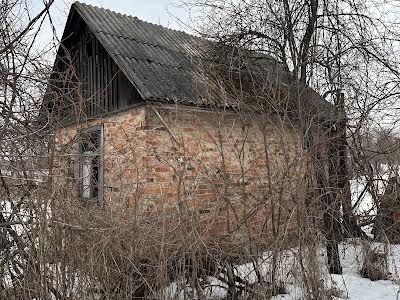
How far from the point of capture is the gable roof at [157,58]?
6266 millimetres

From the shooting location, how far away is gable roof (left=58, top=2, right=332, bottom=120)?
6.27m

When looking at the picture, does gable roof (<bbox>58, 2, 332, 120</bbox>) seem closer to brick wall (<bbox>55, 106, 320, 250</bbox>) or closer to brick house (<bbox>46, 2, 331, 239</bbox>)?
brick house (<bbox>46, 2, 331, 239</bbox>)

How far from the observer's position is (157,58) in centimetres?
739

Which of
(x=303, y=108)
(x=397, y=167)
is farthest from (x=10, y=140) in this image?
(x=397, y=167)

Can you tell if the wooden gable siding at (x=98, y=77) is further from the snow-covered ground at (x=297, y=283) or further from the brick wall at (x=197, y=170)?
the snow-covered ground at (x=297, y=283)

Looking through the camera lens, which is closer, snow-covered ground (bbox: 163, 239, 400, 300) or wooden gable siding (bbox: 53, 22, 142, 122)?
A: snow-covered ground (bbox: 163, 239, 400, 300)

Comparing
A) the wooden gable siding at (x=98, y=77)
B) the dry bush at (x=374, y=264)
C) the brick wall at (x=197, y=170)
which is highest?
the wooden gable siding at (x=98, y=77)

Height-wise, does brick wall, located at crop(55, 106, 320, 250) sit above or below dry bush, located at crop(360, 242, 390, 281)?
above

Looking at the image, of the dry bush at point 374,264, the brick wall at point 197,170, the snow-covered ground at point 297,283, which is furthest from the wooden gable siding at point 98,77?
the dry bush at point 374,264

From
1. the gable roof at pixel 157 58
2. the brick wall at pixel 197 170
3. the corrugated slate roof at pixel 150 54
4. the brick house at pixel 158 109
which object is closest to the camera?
the brick wall at pixel 197 170

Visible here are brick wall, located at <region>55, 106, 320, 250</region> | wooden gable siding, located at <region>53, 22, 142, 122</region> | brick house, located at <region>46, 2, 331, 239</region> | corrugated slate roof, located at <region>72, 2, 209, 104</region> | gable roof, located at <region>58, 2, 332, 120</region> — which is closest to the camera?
brick wall, located at <region>55, 106, 320, 250</region>

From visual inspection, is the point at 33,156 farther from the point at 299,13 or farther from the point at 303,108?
the point at 299,13

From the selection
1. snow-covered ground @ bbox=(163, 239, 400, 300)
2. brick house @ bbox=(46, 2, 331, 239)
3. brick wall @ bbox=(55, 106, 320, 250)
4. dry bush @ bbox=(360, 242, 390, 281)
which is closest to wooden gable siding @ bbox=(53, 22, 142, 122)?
brick house @ bbox=(46, 2, 331, 239)

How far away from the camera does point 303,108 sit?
5219 mm
